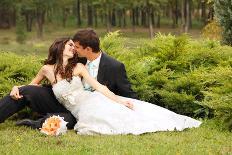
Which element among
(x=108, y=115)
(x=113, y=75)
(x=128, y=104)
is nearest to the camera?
(x=108, y=115)

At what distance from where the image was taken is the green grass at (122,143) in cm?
659

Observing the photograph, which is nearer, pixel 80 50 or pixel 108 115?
pixel 108 115

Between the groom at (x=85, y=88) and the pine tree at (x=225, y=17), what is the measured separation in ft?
19.2

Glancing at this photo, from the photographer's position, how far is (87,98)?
8.40m

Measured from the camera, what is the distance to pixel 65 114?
8.52 meters

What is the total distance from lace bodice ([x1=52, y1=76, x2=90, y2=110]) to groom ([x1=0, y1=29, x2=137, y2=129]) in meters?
0.21

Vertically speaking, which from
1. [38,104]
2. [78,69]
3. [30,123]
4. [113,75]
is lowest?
[30,123]

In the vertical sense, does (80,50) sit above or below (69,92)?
above

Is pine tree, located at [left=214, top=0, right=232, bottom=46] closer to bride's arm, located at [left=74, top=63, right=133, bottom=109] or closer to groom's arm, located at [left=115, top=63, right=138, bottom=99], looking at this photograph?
groom's arm, located at [left=115, top=63, right=138, bottom=99]

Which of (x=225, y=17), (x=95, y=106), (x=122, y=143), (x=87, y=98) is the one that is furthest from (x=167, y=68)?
(x=225, y=17)

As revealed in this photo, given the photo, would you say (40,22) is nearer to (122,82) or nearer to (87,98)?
(122,82)

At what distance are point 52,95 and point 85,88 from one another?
558mm

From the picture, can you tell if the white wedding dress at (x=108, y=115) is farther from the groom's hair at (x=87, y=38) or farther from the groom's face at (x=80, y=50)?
the groom's hair at (x=87, y=38)

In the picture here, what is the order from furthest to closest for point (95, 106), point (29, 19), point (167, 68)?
point (29, 19) < point (167, 68) < point (95, 106)
